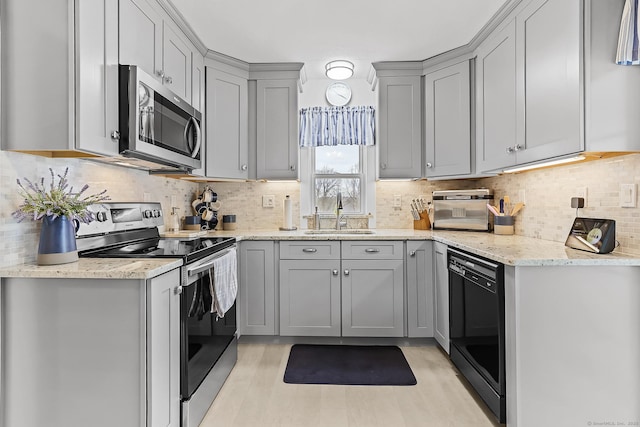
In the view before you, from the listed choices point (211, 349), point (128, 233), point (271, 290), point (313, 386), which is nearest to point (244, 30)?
point (128, 233)

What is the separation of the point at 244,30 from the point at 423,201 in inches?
83.3

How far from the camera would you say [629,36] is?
1.51 metres

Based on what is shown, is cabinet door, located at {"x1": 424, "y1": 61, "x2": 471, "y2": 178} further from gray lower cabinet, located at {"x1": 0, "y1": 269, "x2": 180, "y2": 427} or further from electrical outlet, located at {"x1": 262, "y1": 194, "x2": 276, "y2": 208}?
gray lower cabinet, located at {"x1": 0, "y1": 269, "x2": 180, "y2": 427}

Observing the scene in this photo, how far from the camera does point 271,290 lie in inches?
110

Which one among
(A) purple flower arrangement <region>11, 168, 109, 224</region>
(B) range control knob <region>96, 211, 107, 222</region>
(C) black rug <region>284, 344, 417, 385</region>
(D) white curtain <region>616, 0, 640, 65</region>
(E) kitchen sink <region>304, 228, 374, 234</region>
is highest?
(D) white curtain <region>616, 0, 640, 65</region>

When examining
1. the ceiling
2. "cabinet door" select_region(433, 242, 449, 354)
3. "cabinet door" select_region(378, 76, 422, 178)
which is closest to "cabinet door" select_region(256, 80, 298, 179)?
the ceiling

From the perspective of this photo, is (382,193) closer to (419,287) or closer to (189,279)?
(419,287)

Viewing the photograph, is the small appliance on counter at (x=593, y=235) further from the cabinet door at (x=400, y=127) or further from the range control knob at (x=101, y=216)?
the range control knob at (x=101, y=216)

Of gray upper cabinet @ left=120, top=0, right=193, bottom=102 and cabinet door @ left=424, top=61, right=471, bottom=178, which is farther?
cabinet door @ left=424, top=61, right=471, bottom=178

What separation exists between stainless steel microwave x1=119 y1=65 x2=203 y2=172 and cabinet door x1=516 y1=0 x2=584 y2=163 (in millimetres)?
2046

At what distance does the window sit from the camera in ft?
11.5

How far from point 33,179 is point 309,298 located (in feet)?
6.21

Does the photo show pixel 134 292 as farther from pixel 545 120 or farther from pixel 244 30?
pixel 545 120

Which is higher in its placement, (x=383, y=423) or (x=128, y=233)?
(x=128, y=233)
